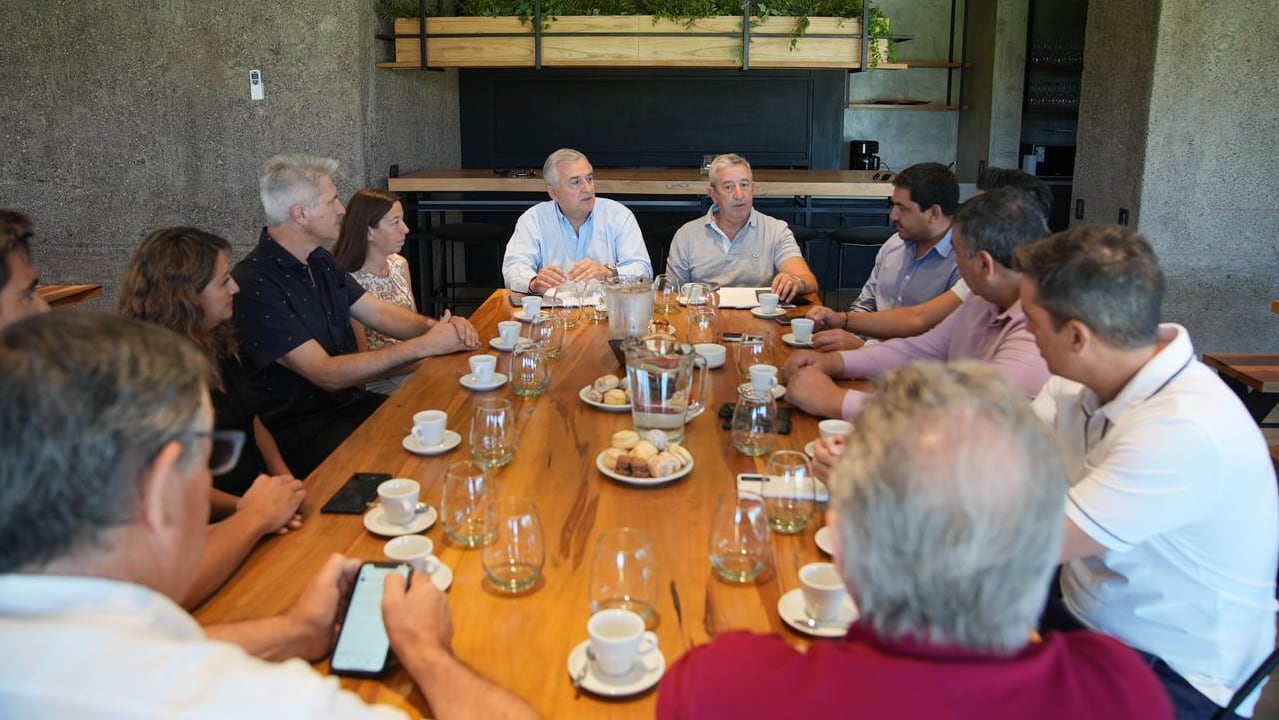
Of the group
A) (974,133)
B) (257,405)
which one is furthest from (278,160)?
(974,133)

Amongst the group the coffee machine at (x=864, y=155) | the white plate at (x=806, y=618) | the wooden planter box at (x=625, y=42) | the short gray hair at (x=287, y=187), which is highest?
the wooden planter box at (x=625, y=42)

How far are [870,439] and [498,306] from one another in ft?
9.64

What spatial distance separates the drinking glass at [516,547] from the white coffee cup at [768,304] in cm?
212

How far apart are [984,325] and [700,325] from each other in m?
0.85

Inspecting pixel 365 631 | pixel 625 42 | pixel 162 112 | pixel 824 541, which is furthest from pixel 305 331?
pixel 625 42

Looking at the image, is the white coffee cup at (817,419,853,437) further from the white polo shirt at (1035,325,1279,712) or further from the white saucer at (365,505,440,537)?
the white saucer at (365,505,440,537)

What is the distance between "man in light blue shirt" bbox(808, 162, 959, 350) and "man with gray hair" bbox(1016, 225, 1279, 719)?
1.79 m

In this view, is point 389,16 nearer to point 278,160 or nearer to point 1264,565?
point 278,160

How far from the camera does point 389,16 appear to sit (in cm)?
629

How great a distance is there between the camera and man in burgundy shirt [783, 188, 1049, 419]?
240 centimetres

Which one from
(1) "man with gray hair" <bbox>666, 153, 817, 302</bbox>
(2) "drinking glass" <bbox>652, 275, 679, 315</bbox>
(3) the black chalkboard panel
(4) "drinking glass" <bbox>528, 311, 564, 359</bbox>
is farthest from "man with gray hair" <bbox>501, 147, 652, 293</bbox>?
(3) the black chalkboard panel

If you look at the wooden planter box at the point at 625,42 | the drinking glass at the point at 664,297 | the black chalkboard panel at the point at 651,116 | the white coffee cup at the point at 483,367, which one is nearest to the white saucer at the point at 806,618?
the white coffee cup at the point at 483,367

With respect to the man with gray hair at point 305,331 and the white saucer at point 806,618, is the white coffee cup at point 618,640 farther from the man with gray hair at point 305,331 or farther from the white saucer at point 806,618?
the man with gray hair at point 305,331

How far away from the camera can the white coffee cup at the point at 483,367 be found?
8.54 ft
